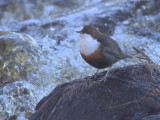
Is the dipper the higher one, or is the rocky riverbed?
the dipper

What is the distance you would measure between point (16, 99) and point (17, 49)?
0.99 meters

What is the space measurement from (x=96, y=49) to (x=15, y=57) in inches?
82.9

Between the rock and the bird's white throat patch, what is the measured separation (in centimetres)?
32

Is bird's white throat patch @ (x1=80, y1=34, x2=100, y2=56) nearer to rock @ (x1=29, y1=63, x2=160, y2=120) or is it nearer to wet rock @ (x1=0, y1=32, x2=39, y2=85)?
rock @ (x1=29, y1=63, x2=160, y2=120)

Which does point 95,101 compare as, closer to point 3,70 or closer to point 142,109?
point 142,109

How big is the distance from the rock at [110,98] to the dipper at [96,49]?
0.72ft

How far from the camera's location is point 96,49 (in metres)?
3.19

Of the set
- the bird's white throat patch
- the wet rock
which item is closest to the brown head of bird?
the bird's white throat patch

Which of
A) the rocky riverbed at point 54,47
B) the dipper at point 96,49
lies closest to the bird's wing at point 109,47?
the dipper at point 96,49

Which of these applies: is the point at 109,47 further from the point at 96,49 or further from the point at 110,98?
the point at 110,98

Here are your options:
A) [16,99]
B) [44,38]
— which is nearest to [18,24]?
[44,38]

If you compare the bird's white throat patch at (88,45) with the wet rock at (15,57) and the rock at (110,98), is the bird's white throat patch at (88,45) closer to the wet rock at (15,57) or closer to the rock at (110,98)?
the rock at (110,98)

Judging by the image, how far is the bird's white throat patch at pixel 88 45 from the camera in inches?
124

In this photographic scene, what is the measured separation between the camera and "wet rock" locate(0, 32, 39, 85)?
4.73m
